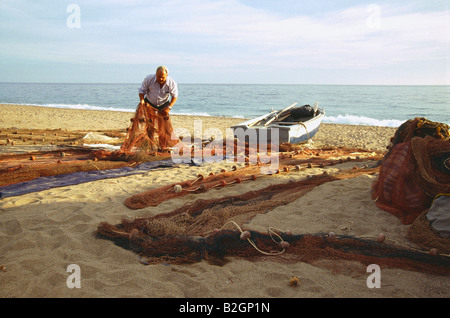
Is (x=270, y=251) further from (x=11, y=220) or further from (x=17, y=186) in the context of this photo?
Result: (x=17, y=186)

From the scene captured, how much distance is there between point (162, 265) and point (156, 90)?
551 cm

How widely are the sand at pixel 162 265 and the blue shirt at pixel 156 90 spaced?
3.52 m

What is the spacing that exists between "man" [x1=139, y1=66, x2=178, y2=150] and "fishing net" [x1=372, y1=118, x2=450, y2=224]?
5.02 meters

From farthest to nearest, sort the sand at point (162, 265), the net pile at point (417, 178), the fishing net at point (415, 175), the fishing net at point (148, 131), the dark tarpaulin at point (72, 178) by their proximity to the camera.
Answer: the fishing net at point (148, 131)
the dark tarpaulin at point (72, 178)
the fishing net at point (415, 175)
the net pile at point (417, 178)
the sand at point (162, 265)

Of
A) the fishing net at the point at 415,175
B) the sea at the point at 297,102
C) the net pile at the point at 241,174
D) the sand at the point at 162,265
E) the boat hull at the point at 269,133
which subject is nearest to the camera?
the sand at the point at 162,265

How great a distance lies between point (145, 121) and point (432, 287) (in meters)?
5.92

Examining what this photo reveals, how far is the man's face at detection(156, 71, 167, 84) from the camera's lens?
7.24 m

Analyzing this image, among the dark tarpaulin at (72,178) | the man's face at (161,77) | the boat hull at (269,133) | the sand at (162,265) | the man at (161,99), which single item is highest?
the man's face at (161,77)

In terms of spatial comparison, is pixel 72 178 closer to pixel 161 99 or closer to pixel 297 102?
pixel 161 99

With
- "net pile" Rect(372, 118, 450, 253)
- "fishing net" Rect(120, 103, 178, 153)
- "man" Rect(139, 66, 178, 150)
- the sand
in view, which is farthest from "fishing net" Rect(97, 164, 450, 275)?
"man" Rect(139, 66, 178, 150)

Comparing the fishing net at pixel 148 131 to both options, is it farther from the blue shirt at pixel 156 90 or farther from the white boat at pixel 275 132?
the white boat at pixel 275 132

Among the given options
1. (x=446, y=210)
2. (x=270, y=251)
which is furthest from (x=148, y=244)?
(x=446, y=210)

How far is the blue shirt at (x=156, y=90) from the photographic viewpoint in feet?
24.7

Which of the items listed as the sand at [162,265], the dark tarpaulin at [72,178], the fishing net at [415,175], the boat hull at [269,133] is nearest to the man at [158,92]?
the dark tarpaulin at [72,178]
